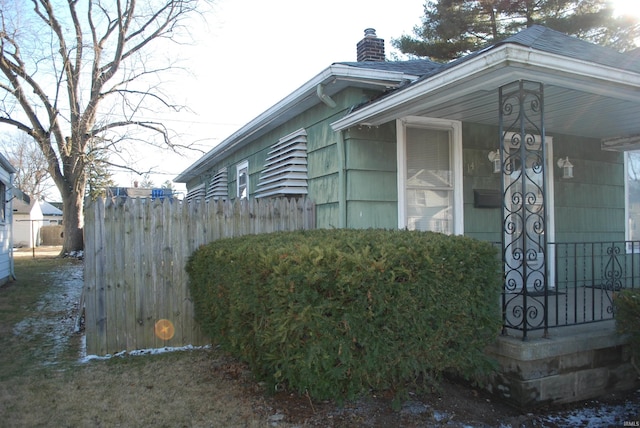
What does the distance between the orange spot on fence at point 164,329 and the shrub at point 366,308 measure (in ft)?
6.91

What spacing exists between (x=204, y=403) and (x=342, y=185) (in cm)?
280

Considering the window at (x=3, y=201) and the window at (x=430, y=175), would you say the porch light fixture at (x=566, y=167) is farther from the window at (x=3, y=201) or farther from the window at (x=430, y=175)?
the window at (x=3, y=201)

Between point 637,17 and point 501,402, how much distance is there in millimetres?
17341

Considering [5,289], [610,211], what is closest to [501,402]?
[610,211]

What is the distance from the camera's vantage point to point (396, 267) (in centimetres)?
311

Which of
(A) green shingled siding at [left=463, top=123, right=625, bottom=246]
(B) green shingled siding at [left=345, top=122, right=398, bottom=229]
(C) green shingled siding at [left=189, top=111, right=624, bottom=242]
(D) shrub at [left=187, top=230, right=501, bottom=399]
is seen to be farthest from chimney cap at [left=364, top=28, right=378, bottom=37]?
(D) shrub at [left=187, top=230, right=501, bottom=399]

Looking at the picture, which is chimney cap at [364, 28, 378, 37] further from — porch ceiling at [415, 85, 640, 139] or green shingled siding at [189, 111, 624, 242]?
porch ceiling at [415, 85, 640, 139]

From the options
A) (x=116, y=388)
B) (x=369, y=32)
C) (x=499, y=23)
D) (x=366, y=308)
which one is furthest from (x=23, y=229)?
(x=366, y=308)

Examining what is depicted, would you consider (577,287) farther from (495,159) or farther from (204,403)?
(204,403)

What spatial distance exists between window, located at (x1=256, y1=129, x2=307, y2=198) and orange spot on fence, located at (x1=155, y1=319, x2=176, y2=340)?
2400 mm

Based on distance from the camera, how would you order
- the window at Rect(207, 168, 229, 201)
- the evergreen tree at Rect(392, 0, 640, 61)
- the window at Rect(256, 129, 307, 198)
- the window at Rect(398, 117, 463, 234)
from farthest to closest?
the evergreen tree at Rect(392, 0, 640, 61) < the window at Rect(207, 168, 229, 201) < the window at Rect(256, 129, 307, 198) < the window at Rect(398, 117, 463, 234)

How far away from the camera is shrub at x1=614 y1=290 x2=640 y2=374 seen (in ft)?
12.4

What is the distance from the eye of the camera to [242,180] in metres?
10.4

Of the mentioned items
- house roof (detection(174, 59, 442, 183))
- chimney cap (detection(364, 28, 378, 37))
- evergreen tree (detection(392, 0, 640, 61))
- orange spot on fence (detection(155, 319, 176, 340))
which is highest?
evergreen tree (detection(392, 0, 640, 61))
